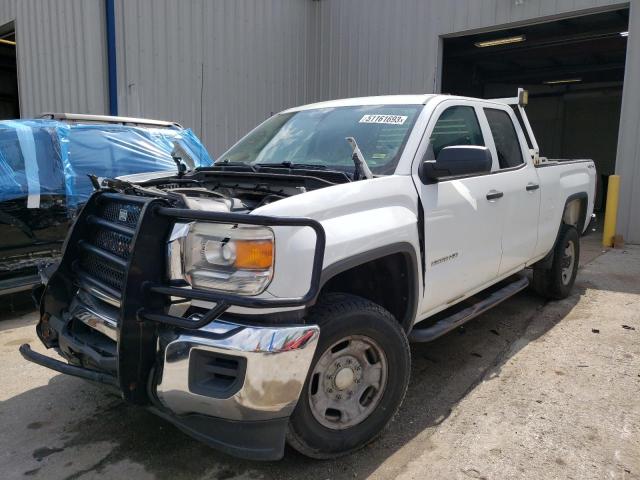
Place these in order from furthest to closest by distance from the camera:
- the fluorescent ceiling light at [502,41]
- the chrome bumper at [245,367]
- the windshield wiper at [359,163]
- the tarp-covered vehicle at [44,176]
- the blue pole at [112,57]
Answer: the fluorescent ceiling light at [502,41] < the blue pole at [112,57] < the tarp-covered vehicle at [44,176] < the windshield wiper at [359,163] < the chrome bumper at [245,367]

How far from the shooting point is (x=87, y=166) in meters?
5.49

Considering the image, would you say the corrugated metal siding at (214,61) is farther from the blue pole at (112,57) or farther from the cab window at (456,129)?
the cab window at (456,129)

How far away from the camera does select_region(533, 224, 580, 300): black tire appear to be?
540cm

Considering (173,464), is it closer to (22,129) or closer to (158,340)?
(158,340)

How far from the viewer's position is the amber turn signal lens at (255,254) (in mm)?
2297

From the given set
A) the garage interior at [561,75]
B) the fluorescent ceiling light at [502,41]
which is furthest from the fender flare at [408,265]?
the fluorescent ceiling light at [502,41]

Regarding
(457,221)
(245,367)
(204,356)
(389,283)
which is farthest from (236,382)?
(457,221)

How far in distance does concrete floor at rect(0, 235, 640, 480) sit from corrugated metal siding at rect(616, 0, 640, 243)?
18.7ft

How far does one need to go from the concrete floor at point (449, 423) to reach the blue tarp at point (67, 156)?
4.66 feet

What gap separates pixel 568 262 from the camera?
5.73m

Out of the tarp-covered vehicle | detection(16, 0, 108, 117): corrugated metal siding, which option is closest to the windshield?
the tarp-covered vehicle

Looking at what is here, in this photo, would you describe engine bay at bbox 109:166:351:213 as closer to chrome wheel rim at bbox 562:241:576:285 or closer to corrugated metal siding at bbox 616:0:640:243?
chrome wheel rim at bbox 562:241:576:285

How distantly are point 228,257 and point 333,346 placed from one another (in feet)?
2.28

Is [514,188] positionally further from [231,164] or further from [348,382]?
[348,382]
